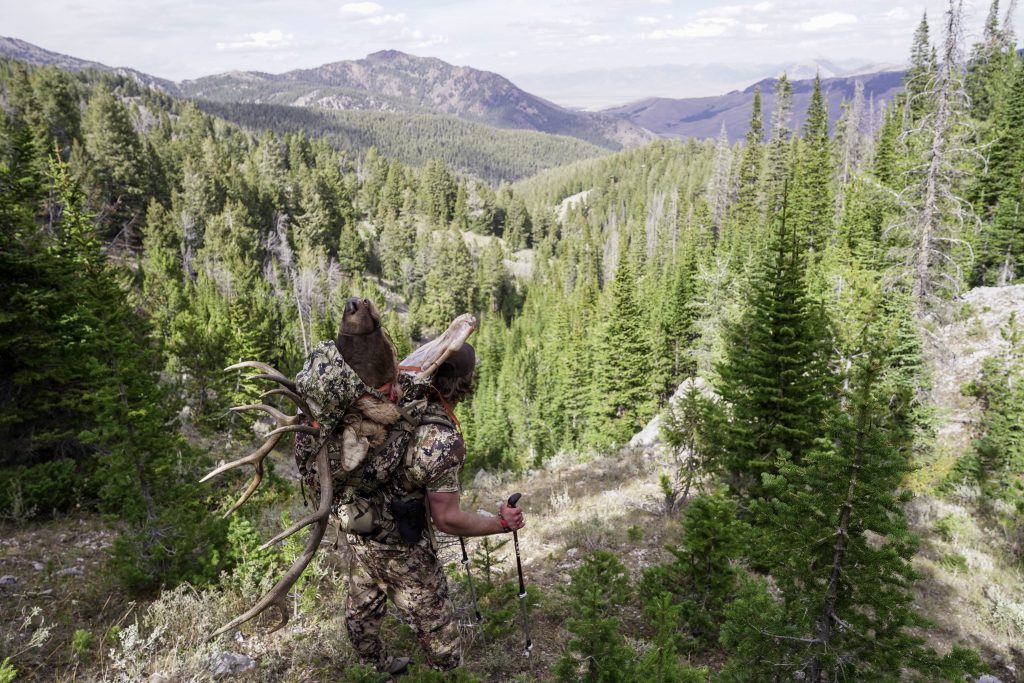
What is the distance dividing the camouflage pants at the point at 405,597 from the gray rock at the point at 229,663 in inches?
45.8

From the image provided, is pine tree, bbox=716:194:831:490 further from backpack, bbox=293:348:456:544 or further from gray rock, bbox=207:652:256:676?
gray rock, bbox=207:652:256:676

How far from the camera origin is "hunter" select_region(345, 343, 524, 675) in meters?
3.17

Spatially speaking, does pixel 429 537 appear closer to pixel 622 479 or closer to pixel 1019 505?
pixel 1019 505

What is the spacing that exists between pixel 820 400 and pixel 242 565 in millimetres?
7750

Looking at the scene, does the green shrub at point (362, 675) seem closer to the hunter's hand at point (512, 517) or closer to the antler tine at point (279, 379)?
the hunter's hand at point (512, 517)

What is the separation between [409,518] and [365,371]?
107 cm

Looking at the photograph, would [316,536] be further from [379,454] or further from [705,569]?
[705,569]

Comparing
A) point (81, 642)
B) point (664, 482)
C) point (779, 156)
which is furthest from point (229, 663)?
point (779, 156)

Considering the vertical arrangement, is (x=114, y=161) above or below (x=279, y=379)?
above

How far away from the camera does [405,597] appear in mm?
3561

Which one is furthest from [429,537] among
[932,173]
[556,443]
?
[556,443]

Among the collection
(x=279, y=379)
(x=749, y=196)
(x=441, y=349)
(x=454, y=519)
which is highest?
(x=279, y=379)

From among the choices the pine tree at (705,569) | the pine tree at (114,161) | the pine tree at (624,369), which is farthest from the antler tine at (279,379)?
the pine tree at (114,161)

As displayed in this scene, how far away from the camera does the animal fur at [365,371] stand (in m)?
2.93
